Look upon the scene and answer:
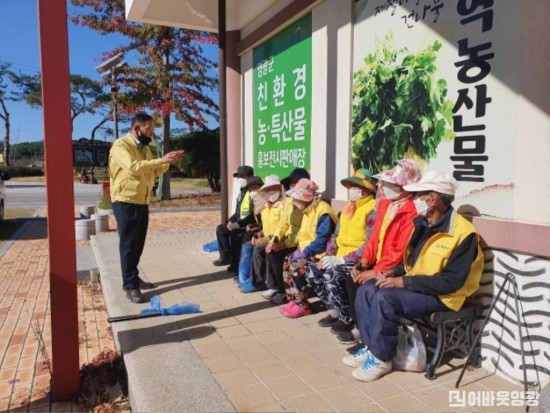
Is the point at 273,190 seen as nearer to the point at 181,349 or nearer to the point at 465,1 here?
the point at 181,349

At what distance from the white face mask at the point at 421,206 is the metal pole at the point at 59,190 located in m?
2.28

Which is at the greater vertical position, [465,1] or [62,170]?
[465,1]

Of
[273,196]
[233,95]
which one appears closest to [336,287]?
[273,196]

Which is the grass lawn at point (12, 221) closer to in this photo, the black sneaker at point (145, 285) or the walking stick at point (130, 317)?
the black sneaker at point (145, 285)

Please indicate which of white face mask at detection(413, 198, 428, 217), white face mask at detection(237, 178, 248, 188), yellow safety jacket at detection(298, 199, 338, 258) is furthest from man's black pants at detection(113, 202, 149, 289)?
white face mask at detection(413, 198, 428, 217)

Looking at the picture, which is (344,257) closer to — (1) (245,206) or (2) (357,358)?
(2) (357,358)

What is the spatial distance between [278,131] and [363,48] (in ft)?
6.60

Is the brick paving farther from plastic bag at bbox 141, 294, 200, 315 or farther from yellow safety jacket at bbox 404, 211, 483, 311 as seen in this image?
yellow safety jacket at bbox 404, 211, 483, 311

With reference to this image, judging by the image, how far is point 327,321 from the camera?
356cm

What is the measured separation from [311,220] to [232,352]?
137cm

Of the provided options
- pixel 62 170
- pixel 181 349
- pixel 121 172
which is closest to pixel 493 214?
pixel 181 349

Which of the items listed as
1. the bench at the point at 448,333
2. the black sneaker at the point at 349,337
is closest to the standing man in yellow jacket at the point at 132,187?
the black sneaker at the point at 349,337

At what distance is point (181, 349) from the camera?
3098 millimetres

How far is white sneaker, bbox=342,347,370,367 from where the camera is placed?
9.33 feet
